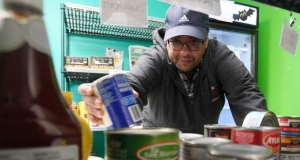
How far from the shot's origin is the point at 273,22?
2.42 metres

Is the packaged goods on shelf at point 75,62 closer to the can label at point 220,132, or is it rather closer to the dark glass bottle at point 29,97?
the can label at point 220,132

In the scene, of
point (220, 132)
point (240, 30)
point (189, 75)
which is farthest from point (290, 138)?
point (240, 30)

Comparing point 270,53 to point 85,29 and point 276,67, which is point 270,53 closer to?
point 276,67

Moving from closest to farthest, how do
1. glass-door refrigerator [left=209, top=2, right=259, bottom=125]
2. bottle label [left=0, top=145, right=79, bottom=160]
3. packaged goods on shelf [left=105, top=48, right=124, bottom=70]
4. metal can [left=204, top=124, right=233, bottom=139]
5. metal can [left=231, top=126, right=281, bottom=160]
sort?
bottle label [left=0, top=145, right=79, bottom=160] < metal can [left=231, top=126, right=281, bottom=160] < metal can [left=204, top=124, right=233, bottom=139] < packaged goods on shelf [left=105, top=48, right=124, bottom=70] < glass-door refrigerator [left=209, top=2, right=259, bottom=125]

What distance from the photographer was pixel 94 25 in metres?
1.89

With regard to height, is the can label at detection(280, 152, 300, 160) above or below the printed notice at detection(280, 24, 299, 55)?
below

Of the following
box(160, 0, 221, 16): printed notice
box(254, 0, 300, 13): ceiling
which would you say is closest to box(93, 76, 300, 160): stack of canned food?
box(160, 0, 221, 16): printed notice

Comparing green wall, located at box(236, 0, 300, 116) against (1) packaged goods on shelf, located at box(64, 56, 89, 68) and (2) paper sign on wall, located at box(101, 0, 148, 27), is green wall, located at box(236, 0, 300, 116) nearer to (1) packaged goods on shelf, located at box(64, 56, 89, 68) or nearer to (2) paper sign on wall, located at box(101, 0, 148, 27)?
(1) packaged goods on shelf, located at box(64, 56, 89, 68)

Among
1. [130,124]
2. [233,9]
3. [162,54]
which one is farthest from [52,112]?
[233,9]

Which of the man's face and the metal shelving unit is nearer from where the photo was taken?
the man's face

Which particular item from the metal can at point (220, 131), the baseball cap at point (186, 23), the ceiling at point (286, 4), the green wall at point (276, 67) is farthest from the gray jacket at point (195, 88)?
the green wall at point (276, 67)

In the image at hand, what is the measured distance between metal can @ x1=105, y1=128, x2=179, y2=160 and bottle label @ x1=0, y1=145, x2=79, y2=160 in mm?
100

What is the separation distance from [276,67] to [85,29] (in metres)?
1.65

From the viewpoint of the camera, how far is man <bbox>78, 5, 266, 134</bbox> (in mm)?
1220
